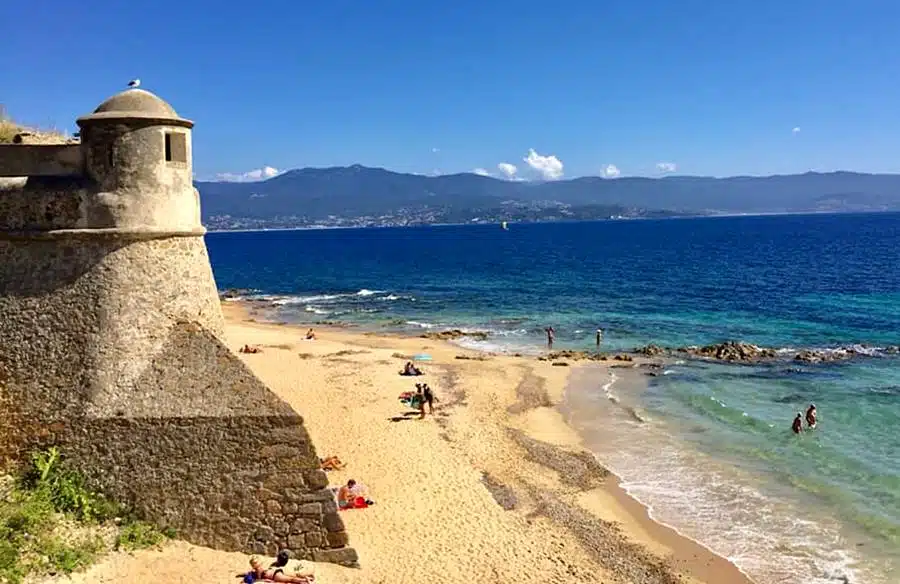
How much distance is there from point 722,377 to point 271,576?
83.2ft

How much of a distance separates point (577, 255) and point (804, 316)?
212 feet

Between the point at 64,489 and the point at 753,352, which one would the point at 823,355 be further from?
the point at 64,489

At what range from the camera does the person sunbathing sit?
37.6 ft

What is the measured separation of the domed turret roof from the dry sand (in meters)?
7.38

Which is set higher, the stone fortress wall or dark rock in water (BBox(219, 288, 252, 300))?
the stone fortress wall

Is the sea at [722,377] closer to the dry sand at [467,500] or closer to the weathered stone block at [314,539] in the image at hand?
the dry sand at [467,500]

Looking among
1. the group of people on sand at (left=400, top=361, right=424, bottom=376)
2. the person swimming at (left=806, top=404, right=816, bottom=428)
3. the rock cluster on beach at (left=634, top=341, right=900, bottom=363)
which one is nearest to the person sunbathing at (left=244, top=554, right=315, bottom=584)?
the group of people on sand at (left=400, top=361, right=424, bottom=376)

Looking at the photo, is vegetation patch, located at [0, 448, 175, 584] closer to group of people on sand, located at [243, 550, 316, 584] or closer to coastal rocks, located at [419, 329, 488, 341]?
group of people on sand, located at [243, 550, 316, 584]

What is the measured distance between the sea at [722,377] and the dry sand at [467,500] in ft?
4.15

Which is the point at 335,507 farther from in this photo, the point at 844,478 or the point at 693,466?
the point at 844,478

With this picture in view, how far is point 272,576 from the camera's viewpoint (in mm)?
11547

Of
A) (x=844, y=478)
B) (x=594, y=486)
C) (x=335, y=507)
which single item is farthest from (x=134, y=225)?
(x=844, y=478)

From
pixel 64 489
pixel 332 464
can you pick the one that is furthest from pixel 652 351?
pixel 64 489

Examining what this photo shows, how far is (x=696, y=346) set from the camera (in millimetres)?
38438
